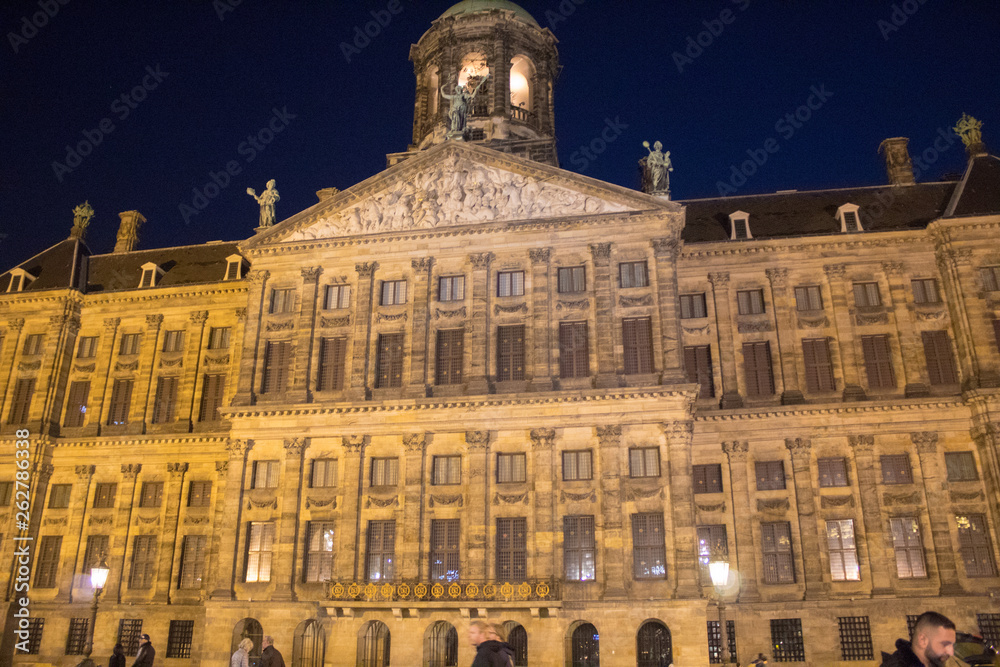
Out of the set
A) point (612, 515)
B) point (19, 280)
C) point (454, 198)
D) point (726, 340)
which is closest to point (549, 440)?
point (612, 515)

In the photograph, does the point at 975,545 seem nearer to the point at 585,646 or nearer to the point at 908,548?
the point at 908,548

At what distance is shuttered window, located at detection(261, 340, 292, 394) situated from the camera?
3803 centimetres

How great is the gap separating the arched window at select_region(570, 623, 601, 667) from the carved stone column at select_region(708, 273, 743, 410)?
13.2 meters

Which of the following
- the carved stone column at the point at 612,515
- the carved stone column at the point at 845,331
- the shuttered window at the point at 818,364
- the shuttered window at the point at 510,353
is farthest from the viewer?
the shuttered window at the point at 818,364

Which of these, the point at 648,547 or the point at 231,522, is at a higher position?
the point at 231,522

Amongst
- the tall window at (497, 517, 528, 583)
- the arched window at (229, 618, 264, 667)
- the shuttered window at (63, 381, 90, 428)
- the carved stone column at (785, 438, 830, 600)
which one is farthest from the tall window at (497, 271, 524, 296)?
the shuttered window at (63, 381, 90, 428)

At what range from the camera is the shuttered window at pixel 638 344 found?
34906mm

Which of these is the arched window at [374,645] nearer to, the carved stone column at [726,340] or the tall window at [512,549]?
the tall window at [512,549]

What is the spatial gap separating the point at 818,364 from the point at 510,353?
15472 mm

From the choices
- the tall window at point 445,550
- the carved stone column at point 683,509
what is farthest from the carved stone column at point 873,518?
the tall window at point 445,550

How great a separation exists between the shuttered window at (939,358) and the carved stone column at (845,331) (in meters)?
3.31

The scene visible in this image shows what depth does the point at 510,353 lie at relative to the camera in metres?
36.1

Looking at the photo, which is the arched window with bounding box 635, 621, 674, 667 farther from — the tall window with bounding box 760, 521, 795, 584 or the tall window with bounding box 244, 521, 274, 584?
the tall window with bounding box 244, 521, 274, 584

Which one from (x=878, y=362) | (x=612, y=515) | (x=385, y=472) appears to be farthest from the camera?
(x=878, y=362)
